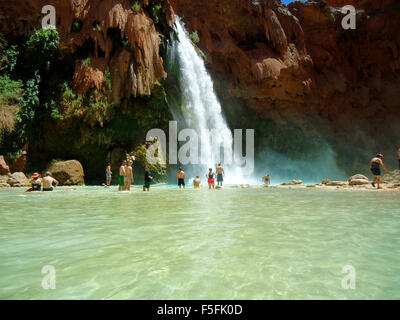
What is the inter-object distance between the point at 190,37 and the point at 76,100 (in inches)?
432

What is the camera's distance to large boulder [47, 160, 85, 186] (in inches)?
653

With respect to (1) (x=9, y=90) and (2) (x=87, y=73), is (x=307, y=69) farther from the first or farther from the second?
(1) (x=9, y=90)

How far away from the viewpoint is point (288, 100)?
2844cm

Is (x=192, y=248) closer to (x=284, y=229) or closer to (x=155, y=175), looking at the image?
(x=284, y=229)

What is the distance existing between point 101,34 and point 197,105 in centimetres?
805

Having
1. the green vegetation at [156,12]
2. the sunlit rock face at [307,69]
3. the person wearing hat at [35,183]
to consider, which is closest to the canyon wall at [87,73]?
the green vegetation at [156,12]

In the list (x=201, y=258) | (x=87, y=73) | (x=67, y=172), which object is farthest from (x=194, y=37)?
(x=201, y=258)

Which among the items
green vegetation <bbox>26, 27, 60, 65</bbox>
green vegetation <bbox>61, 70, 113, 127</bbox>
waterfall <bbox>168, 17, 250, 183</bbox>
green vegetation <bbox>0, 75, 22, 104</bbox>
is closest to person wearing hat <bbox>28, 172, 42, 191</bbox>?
green vegetation <bbox>61, 70, 113, 127</bbox>

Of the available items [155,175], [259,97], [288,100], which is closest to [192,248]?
[155,175]

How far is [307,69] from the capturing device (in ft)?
92.5

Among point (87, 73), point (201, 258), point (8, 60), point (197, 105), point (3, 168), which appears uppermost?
point (8, 60)

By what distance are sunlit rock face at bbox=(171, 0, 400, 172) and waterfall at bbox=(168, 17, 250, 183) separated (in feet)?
10.4

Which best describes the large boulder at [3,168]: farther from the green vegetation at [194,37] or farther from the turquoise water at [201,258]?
the green vegetation at [194,37]

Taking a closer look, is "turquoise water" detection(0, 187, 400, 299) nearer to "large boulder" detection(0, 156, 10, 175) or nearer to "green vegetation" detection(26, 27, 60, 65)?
"large boulder" detection(0, 156, 10, 175)
